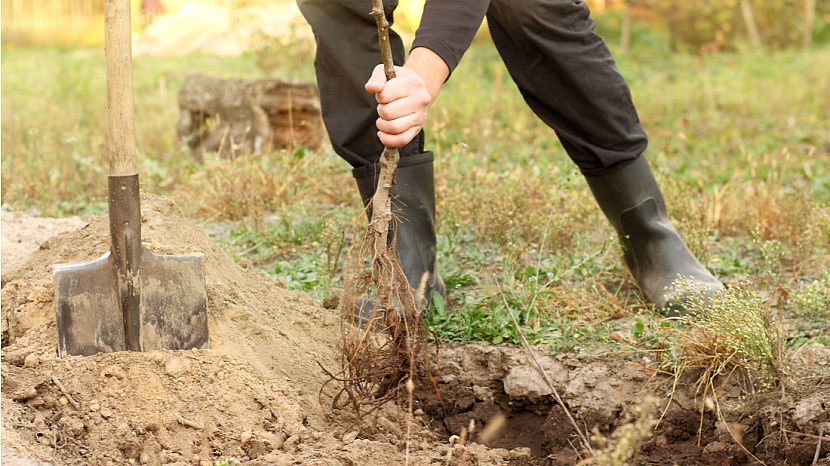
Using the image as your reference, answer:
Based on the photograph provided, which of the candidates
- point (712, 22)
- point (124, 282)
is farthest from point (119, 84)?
point (712, 22)

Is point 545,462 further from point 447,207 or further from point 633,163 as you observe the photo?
point 447,207

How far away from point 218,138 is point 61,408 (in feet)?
10.3

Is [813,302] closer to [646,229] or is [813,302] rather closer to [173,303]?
[646,229]

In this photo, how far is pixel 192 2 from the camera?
14.5 metres

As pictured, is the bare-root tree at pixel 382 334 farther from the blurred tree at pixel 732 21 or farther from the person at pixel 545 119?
the blurred tree at pixel 732 21

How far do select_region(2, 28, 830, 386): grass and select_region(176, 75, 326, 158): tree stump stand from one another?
13.4 inches

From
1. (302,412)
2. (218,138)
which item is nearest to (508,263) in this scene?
(302,412)

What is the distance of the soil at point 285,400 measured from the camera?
4.60 feet

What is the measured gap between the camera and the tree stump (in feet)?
13.7

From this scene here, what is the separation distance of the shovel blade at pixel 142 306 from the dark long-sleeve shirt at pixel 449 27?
33.0 inches

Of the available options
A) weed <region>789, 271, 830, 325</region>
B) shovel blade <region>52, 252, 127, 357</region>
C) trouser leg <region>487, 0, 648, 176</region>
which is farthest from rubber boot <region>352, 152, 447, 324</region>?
weed <region>789, 271, 830, 325</region>

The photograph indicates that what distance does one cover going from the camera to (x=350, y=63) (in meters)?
2.00

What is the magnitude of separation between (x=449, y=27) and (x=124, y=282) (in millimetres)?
1068

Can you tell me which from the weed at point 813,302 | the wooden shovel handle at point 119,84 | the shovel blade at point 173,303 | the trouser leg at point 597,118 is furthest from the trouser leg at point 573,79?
the shovel blade at point 173,303
